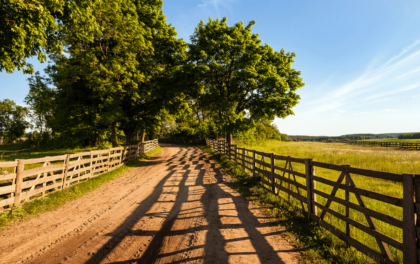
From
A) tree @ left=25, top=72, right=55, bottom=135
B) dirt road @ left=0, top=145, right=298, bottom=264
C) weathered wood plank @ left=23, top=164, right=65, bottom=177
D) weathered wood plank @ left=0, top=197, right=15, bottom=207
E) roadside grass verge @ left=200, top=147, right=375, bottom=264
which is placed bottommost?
dirt road @ left=0, top=145, right=298, bottom=264

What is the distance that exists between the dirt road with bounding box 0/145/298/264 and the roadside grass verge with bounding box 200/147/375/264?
31 centimetres

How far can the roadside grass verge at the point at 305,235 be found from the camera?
373 cm

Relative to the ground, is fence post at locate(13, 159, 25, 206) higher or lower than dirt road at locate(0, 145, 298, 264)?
higher

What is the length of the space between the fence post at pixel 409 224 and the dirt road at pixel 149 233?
5.87 feet

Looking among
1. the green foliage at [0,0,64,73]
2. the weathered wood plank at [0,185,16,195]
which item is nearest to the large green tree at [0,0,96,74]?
the green foliage at [0,0,64,73]

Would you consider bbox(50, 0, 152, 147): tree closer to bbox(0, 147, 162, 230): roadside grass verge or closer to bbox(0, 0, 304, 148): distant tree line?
bbox(0, 0, 304, 148): distant tree line

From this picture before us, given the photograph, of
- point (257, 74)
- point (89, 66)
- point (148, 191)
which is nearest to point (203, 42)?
point (257, 74)

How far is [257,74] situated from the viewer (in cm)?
1541

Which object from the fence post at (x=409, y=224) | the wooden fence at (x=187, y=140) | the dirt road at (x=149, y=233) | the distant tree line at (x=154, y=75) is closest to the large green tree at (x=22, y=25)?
the distant tree line at (x=154, y=75)

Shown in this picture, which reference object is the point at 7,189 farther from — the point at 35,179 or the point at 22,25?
the point at 22,25

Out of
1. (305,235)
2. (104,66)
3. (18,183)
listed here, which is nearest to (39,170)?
(18,183)

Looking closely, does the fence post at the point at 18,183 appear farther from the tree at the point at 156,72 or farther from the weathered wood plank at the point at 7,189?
the tree at the point at 156,72

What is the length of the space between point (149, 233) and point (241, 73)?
1374 centimetres

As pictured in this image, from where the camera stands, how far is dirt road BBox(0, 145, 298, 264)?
3855 mm
